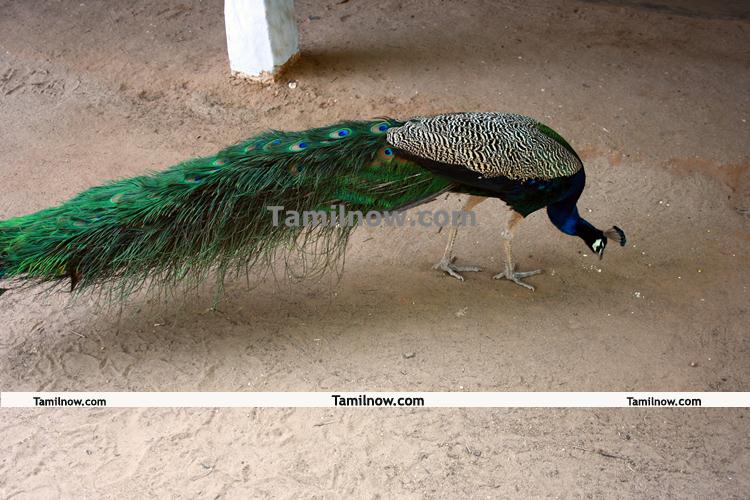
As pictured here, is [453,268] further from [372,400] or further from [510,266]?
[372,400]

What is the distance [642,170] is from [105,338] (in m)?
4.71

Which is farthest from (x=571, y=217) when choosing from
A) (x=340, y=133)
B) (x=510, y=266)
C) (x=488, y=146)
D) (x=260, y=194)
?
(x=260, y=194)

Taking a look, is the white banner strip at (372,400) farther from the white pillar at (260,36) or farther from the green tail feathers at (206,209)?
the white pillar at (260,36)

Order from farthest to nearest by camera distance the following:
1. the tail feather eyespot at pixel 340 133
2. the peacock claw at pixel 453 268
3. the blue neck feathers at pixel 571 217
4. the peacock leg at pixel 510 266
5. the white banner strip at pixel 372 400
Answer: the peacock claw at pixel 453 268 < the peacock leg at pixel 510 266 < the blue neck feathers at pixel 571 217 < the tail feather eyespot at pixel 340 133 < the white banner strip at pixel 372 400

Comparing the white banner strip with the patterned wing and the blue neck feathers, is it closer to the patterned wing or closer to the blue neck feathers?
the blue neck feathers

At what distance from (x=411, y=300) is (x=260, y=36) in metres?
3.54

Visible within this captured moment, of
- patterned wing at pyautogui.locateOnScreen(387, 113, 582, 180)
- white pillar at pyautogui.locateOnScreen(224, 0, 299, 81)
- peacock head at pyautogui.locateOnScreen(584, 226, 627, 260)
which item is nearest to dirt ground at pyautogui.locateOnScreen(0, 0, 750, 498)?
white pillar at pyautogui.locateOnScreen(224, 0, 299, 81)

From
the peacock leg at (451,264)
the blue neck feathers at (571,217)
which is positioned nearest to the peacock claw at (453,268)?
the peacock leg at (451,264)

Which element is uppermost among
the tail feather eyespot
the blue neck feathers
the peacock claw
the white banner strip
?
the tail feather eyespot

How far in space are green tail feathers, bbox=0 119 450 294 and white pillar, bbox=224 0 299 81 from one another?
291 centimetres

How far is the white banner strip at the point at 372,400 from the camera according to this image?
→ 4.08 metres

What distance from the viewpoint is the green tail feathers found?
3951mm

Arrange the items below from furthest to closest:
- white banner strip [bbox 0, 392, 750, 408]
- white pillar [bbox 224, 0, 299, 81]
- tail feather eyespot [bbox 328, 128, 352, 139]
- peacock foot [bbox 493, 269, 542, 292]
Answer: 1. white pillar [bbox 224, 0, 299, 81]
2. peacock foot [bbox 493, 269, 542, 292]
3. tail feather eyespot [bbox 328, 128, 352, 139]
4. white banner strip [bbox 0, 392, 750, 408]

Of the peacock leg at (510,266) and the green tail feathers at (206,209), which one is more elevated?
the green tail feathers at (206,209)
